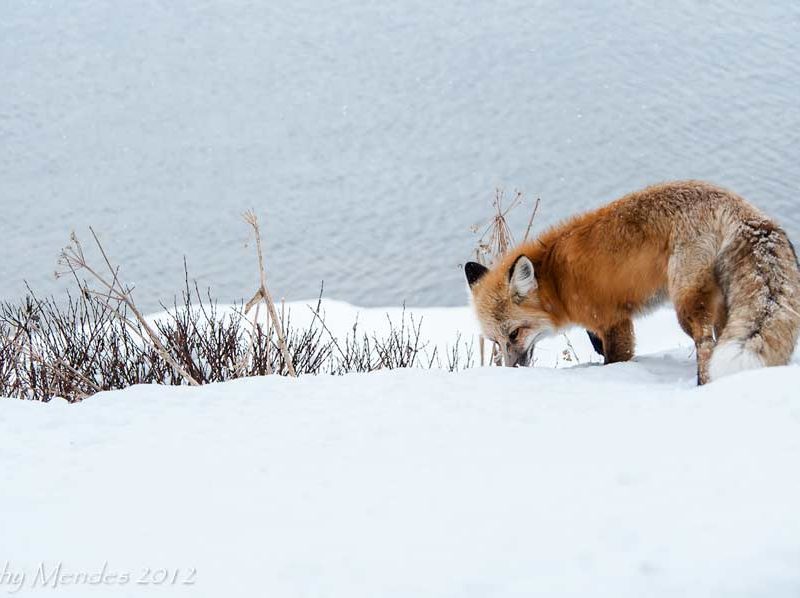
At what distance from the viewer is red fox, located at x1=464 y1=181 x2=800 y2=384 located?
403cm

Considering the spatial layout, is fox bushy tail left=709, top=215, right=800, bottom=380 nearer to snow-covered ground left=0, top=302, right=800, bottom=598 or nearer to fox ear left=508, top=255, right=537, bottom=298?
snow-covered ground left=0, top=302, right=800, bottom=598

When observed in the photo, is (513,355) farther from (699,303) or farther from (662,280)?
(699,303)

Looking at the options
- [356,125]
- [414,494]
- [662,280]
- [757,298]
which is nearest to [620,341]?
[662,280]

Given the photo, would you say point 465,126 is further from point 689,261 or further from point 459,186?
Result: point 689,261

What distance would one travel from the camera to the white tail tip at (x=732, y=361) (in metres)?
3.79

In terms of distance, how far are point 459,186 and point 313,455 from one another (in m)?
25.2

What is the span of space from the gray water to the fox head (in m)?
14.7

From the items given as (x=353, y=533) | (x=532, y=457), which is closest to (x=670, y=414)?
(x=532, y=457)

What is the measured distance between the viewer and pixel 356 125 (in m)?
30.8

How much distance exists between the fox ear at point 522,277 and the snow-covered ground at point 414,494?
156 cm

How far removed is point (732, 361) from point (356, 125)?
92.1ft

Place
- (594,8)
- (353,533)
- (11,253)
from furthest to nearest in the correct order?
1. (594,8)
2. (11,253)
3. (353,533)

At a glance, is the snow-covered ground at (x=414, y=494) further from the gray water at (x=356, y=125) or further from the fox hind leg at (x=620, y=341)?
the gray water at (x=356, y=125)

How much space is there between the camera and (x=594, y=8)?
37.9m
